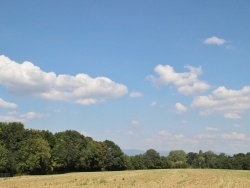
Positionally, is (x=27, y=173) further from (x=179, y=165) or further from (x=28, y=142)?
(x=179, y=165)

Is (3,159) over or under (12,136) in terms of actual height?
under

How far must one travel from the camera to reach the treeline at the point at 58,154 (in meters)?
96.3

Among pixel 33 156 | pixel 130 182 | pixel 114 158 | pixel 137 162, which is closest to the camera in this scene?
pixel 130 182

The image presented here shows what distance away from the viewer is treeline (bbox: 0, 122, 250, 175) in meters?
96.3

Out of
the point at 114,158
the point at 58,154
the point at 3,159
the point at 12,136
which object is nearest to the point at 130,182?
the point at 3,159

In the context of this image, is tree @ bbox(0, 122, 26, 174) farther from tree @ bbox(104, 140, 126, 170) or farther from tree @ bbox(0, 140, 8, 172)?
tree @ bbox(104, 140, 126, 170)

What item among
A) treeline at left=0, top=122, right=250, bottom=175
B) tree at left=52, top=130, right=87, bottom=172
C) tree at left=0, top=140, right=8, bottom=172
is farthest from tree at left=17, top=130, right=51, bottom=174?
tree at left=52, top=130, right=87, bottom=172

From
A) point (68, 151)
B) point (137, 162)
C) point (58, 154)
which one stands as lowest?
point (137, 162)

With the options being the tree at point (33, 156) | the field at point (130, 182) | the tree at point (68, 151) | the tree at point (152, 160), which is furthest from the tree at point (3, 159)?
the tree at point (152, 160)

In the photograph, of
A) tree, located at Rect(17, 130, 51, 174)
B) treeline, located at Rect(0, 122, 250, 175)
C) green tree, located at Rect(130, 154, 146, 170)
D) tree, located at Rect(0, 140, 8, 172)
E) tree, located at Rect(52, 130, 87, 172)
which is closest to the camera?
tree, located at Rect(0, 140, 8, 172)

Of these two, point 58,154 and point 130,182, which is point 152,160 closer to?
point 58,154

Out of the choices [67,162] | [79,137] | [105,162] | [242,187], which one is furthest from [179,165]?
[242,187]

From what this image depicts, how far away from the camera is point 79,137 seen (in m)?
130

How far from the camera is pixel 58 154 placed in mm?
110000
